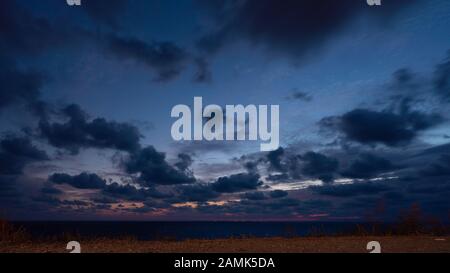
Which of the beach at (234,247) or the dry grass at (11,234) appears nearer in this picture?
the beach at (234,247)

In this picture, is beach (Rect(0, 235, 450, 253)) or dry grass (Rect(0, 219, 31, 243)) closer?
beach (Rect(0, 235, 450, 253))

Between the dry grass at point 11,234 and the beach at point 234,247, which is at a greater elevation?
the dry grass at point 11,234

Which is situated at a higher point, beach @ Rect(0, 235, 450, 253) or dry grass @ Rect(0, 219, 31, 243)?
dry grass @ Rect(0, 219, 31, 243)

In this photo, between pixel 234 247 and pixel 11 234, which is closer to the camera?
pixel 234 247

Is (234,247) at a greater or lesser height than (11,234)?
lesser
